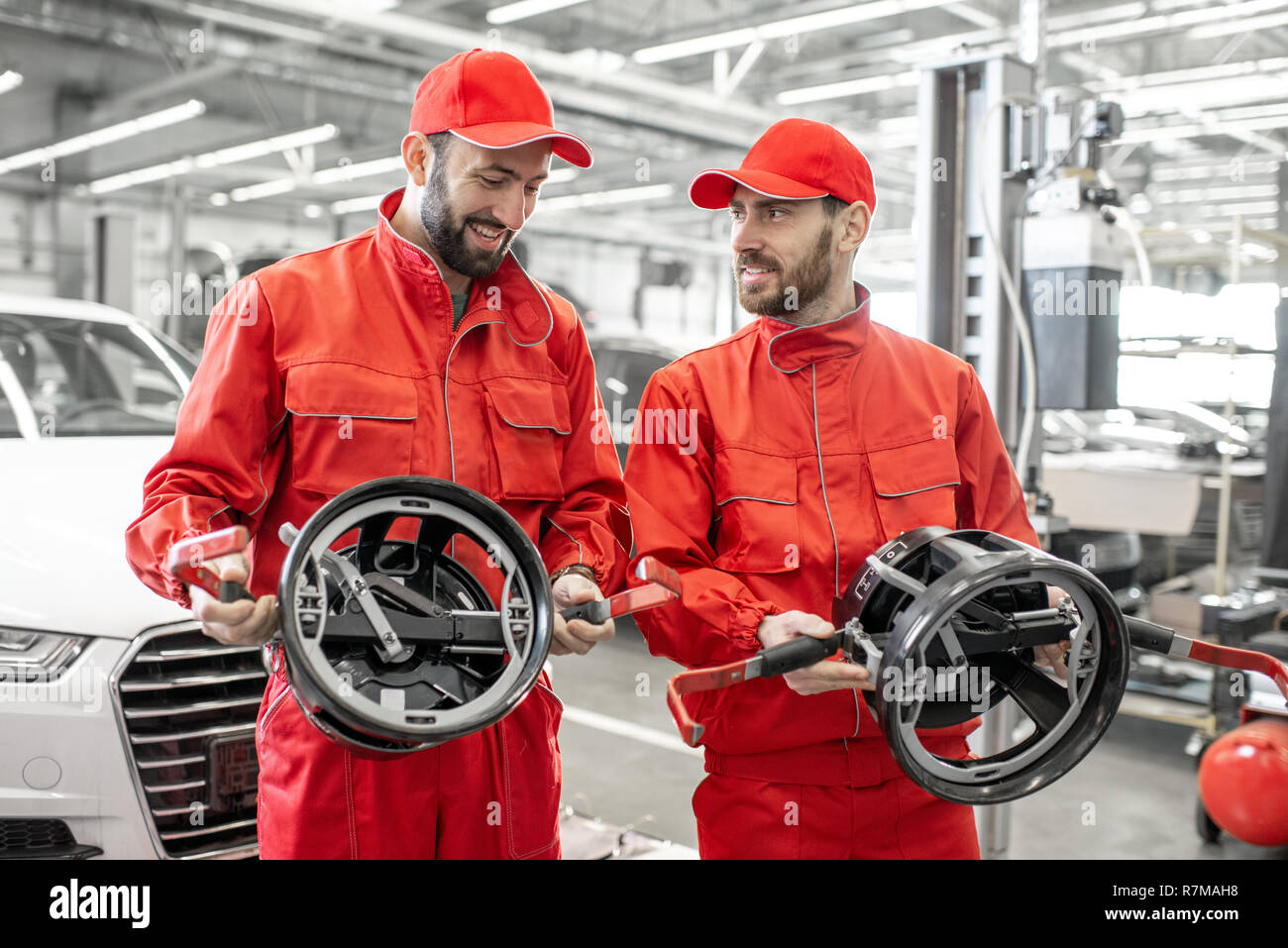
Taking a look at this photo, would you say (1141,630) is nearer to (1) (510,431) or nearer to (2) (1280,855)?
(1) (510,431)

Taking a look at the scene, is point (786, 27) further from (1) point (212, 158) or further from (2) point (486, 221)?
(1) point (212, 158)

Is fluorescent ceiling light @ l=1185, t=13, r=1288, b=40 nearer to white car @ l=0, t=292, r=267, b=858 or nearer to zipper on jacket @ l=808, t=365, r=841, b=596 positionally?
zipper on jacket @ l=808, t=365, r=841, b=596

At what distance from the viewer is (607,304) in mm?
22594

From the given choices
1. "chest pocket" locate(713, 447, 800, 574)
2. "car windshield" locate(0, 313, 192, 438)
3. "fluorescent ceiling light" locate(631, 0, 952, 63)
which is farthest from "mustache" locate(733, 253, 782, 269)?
"fluorescent ceiling light" locate(631, 0, 952, 63)

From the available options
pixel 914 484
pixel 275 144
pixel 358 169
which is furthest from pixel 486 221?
pixel 358 169

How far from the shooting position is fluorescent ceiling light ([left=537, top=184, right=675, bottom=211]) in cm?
1659

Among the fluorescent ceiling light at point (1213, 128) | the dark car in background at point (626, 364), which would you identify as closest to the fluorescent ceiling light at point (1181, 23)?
the fluorescent ceiling light at point (1213, 128)

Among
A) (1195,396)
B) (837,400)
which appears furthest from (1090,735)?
(1195,396)

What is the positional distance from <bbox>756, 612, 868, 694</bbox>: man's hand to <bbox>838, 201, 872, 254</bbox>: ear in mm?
670

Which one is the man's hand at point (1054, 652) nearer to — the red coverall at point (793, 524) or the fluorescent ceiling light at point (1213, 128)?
the red coverall at point (793, 524)

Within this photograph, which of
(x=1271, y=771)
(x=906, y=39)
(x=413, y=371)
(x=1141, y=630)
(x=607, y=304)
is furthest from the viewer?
(x=607, y=304)

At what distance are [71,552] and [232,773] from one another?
23.1 inches

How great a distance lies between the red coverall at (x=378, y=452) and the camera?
1.54 meters
